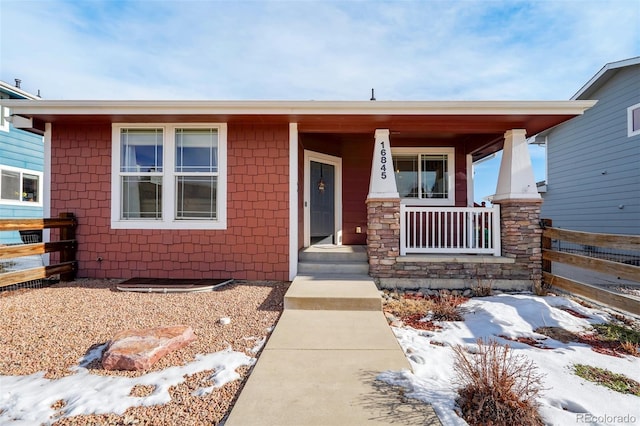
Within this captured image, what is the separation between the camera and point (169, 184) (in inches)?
212

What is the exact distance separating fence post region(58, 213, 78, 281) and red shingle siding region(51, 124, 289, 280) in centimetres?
9

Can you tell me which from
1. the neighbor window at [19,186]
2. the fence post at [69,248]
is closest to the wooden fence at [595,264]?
the fence post at [69,248]

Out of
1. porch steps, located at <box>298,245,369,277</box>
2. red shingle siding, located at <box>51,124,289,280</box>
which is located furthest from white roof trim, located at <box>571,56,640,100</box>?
red shingle siding, located at <box>51,124,289,280</box>

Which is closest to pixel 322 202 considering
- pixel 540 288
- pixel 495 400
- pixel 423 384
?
pixel 540 288

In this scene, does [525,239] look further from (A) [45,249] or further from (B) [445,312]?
(A) [45,249]

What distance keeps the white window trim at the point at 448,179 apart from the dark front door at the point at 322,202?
5.22 feet

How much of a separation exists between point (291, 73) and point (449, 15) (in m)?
4.58

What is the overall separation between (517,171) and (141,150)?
21.6 feet

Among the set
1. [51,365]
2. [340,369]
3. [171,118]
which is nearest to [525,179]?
[340,369]

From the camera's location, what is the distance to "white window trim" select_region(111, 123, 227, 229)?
5363 mm

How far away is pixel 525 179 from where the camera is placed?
5.14 meters

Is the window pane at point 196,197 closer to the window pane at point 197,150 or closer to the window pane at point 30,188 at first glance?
the window pane at point 197,150

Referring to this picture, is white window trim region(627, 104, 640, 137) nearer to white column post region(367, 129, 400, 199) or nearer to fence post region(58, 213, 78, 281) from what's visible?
white column post region(367, 129, 400, 199)

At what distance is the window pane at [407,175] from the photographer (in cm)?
704
